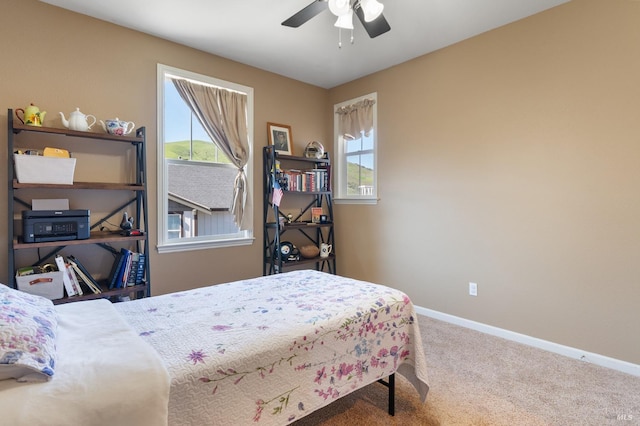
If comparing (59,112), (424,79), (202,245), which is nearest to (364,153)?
(424,79)

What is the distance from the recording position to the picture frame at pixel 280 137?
3766 millimetres

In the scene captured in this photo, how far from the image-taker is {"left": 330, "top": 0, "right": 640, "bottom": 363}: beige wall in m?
2.31

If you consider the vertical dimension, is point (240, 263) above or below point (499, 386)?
above

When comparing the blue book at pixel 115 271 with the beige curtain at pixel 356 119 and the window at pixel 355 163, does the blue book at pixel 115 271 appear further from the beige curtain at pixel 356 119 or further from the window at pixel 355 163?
the beige curtain at pixel 356 119

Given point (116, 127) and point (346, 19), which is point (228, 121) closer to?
point (116, 127)

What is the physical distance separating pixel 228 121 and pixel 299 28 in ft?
3.76

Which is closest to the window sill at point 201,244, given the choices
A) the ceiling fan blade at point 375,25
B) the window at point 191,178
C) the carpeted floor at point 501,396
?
the window at point 191,178

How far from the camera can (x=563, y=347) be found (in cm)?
255

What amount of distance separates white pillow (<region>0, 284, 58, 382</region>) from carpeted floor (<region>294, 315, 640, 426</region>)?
121cm

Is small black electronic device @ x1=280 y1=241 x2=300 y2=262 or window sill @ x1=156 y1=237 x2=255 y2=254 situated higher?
window sill @ x1=156 y1=237 x2=255 y2=254

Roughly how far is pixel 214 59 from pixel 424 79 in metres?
2.12

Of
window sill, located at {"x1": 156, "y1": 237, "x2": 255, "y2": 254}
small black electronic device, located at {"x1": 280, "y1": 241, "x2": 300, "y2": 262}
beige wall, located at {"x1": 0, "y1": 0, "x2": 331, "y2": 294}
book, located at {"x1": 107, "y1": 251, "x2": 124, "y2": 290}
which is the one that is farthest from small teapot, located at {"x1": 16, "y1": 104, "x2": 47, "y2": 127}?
small black electronic device, located at {"x1": 280, "y1": 241, "x2": 300, "y2": 262}

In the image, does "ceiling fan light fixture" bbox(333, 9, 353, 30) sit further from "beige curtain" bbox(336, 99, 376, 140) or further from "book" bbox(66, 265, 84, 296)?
"book" bbox(66, 265, 84, 296)

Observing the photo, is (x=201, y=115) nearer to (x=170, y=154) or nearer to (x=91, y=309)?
(x=170, y=154)
